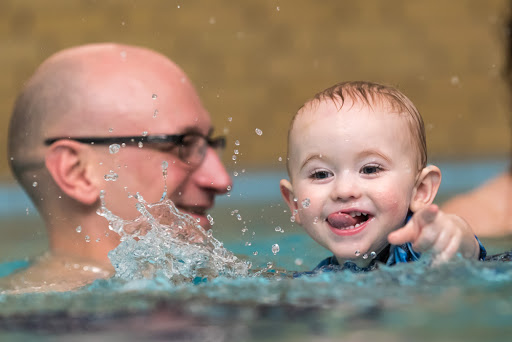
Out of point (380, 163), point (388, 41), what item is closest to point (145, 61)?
point (380, 163)

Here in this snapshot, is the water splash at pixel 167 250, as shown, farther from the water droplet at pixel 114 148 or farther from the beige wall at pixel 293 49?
the beige wall at pixel 293 49

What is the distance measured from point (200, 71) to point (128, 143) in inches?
163

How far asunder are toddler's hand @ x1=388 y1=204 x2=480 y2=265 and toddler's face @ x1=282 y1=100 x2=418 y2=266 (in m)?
0.24

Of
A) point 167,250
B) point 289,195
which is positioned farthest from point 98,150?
point 289,195

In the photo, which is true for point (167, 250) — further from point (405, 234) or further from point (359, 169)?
point (405, 234)

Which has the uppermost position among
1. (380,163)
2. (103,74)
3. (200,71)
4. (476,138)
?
(200,71)

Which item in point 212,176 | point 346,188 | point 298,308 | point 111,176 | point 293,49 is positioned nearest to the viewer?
point 298,308

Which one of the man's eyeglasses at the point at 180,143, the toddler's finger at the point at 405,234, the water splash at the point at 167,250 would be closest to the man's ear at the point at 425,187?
the toddler's finger at the point at 405,234

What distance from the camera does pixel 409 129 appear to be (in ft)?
6.52

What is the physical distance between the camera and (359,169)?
1.94 metres

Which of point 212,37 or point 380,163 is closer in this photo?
point 380,163

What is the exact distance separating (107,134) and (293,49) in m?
4.36

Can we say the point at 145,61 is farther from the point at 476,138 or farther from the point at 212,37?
the point at 476,138

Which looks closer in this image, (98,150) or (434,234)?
(434,234)
